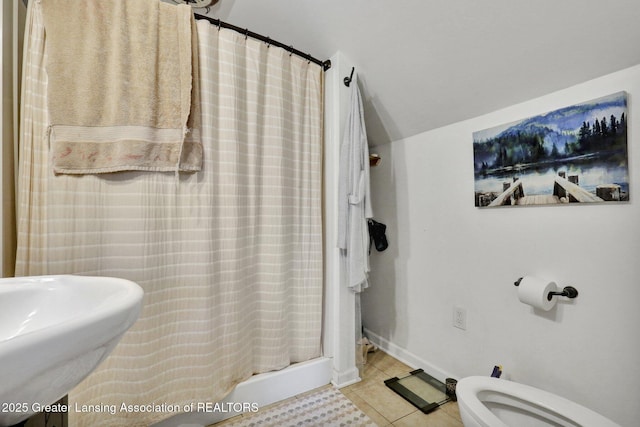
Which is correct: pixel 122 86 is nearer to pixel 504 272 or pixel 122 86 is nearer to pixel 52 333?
pixel 52 333

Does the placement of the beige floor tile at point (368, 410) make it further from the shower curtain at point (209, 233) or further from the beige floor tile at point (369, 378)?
the shower curtain at point (209, 233)

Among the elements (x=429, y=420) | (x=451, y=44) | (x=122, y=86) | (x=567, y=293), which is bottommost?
(x=429, y=420)

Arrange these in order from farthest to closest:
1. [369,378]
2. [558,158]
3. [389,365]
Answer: [389,365]
[369,378]
[558,158]

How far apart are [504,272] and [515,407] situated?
0.58 m

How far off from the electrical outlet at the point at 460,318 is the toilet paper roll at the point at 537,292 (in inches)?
16.0

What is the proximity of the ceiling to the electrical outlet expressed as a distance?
1093mm

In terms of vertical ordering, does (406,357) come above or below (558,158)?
below

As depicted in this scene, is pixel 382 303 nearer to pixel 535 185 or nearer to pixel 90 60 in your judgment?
pixel 535 185

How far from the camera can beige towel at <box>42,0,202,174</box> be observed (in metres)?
1.03

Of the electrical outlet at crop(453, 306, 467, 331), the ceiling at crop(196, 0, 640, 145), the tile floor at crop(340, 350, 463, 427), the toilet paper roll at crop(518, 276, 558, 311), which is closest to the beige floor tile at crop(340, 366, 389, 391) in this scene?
the tile floor at crop(340, 350, 463, 427)

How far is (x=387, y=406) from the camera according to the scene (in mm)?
1459

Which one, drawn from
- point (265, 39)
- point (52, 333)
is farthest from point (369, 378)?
point (265, 39)

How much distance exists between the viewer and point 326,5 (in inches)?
54.6

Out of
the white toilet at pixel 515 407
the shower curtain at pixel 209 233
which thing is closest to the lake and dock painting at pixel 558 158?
the white toilet at pixel 515 407
